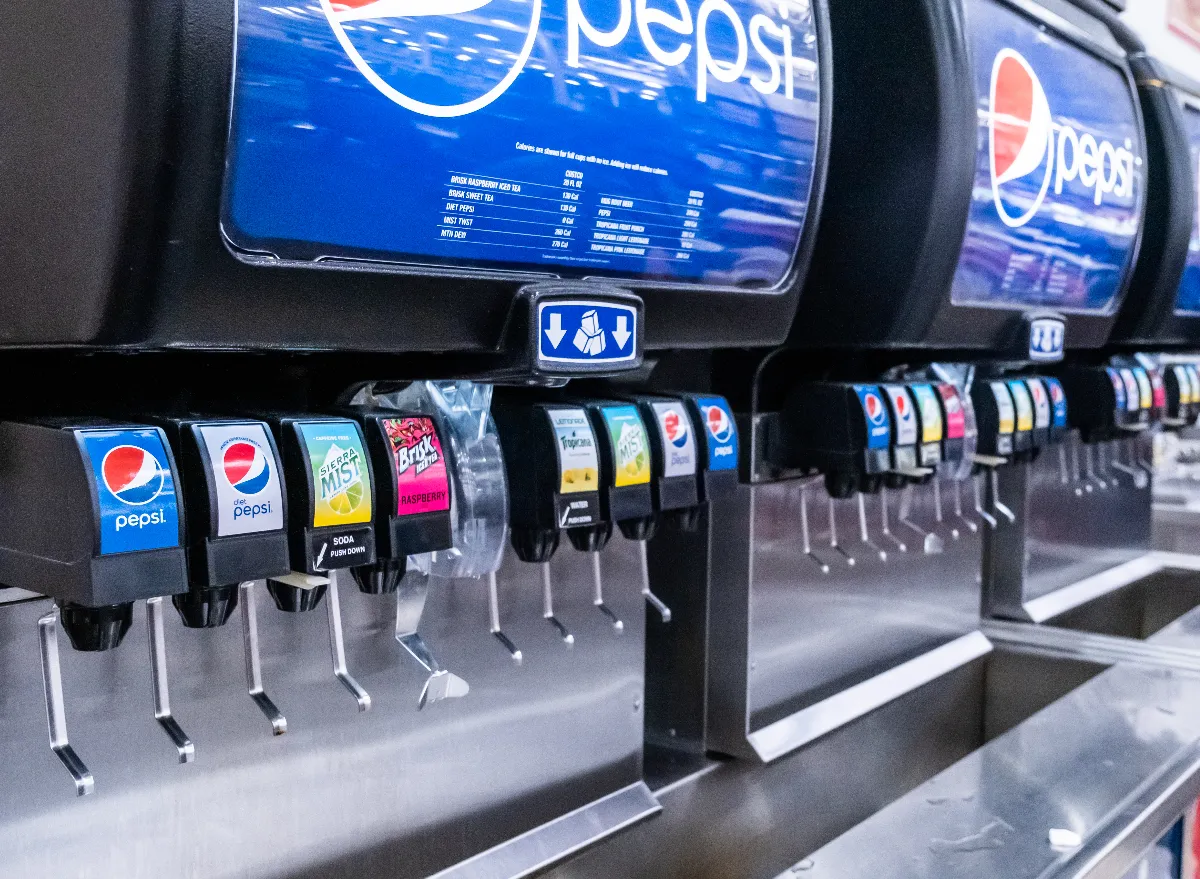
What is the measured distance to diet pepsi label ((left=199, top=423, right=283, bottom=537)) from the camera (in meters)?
0.86

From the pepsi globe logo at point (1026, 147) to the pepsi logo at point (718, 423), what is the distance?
0.58 meters

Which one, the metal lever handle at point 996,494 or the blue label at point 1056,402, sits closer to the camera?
the blue label at point 1056,402

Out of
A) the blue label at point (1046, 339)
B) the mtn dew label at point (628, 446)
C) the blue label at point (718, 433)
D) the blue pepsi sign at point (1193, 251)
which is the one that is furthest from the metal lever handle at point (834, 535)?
the blue pepsi sign at point (1193, 251)

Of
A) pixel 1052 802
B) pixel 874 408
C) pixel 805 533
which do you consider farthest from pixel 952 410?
pixel 1052 802

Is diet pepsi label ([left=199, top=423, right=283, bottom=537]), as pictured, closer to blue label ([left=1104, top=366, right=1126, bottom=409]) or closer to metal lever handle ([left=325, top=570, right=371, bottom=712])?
metal lever handle ([left=325, top=570, right=371, bottom=712])

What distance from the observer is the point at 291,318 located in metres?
0.88

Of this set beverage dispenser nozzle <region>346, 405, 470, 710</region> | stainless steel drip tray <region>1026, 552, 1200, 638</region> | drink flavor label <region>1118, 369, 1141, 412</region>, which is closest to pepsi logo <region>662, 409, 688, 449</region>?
beverage dispenser nozzle <region>346, 405, 470, 710</region>

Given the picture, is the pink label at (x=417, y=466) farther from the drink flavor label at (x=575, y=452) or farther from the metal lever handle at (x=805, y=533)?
the metal lever handle at (x=805, y=533)

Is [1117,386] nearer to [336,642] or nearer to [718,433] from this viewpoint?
[718,433]

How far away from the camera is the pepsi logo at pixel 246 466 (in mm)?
865

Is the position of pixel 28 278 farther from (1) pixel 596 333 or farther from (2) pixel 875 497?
(2) pixel 875 497

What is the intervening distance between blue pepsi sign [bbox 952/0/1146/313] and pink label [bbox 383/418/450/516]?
0.87m

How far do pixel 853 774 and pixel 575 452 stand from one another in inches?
45.0

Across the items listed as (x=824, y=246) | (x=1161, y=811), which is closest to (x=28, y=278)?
(x=824, y=246)
